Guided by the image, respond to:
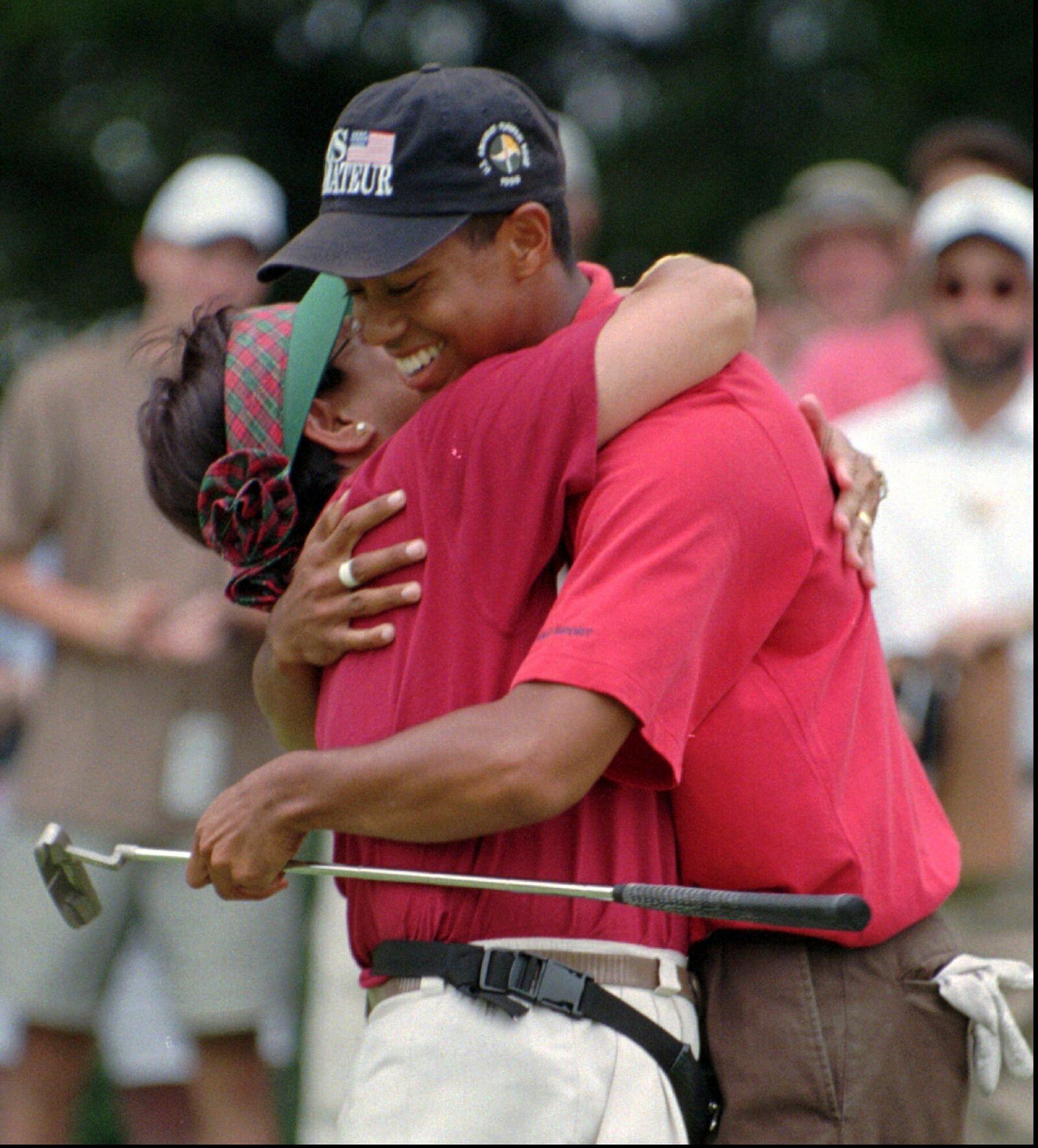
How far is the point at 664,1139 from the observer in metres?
2.43

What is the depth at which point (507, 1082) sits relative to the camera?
A: 2.39 meters

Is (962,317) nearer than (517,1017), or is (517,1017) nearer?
(517,1017)

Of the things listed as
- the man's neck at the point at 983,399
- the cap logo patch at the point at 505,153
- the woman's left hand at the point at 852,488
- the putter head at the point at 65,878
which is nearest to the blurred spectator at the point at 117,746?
the man's neck at the point at 983,399

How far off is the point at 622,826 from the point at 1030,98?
8689mm

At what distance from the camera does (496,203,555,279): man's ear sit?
2.57 meters

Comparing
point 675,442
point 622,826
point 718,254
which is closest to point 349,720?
point 622,826

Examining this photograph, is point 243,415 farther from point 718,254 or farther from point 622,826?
point 718,254

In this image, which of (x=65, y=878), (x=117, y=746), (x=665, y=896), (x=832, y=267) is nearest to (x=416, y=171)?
(x=665, y=896)

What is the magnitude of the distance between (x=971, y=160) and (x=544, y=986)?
409 cm

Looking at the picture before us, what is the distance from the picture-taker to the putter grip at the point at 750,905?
217 centimetres

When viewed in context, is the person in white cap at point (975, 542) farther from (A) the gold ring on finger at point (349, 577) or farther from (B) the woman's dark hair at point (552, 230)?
(A) the gold ring on finger at point (349, 577)

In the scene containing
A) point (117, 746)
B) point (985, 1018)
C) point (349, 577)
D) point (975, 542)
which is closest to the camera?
point (349, 577)

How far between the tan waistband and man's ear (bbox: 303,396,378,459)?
2.47 ft

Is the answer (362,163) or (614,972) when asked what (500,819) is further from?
(362,163)
